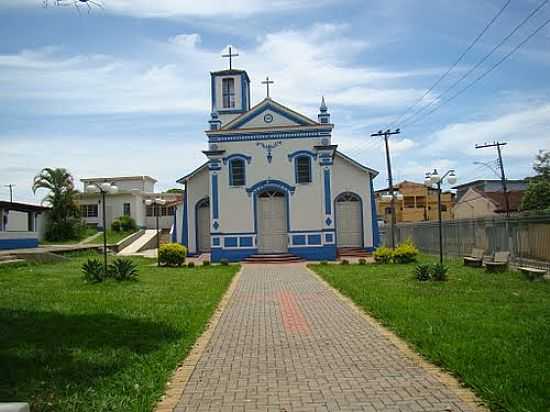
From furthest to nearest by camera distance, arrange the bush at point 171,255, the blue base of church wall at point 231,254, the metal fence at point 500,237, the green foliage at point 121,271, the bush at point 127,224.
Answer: the bush at point 127,224 < the blue base of church wall at point 231,254 < the bush at point 171,255 < the metal fence at point 500,237 < the green foliage at point 121,271

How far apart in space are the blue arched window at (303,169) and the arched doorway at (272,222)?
1144 millimetres

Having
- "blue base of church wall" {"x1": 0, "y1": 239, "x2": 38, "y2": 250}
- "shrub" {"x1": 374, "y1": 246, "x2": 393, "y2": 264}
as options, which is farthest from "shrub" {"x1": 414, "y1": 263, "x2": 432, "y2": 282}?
"blue base of church wall" {"x1": 0, "y1": 239, "x2": 38, "y2": 250}

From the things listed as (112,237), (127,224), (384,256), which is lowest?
(384,256)

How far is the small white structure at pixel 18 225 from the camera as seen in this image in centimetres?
3312

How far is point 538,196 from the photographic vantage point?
41.7 m

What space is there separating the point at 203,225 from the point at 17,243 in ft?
37.7

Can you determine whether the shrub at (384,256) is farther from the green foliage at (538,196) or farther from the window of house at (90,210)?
the window of house at (90,210)

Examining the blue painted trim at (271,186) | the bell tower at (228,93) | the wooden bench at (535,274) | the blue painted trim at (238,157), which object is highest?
the bell tower at (228,93)

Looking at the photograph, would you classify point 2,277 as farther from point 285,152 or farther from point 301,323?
point 285,152

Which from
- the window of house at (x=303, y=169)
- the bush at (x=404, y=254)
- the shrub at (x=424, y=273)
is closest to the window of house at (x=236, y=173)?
the window of house at (x=303, y=169)

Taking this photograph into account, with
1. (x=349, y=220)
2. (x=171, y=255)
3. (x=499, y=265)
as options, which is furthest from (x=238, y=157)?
(x=499, y=265)

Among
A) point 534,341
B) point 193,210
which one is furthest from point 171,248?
point 534,341

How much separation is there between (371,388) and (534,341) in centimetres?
311

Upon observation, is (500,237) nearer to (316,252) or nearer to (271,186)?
(316,252)
